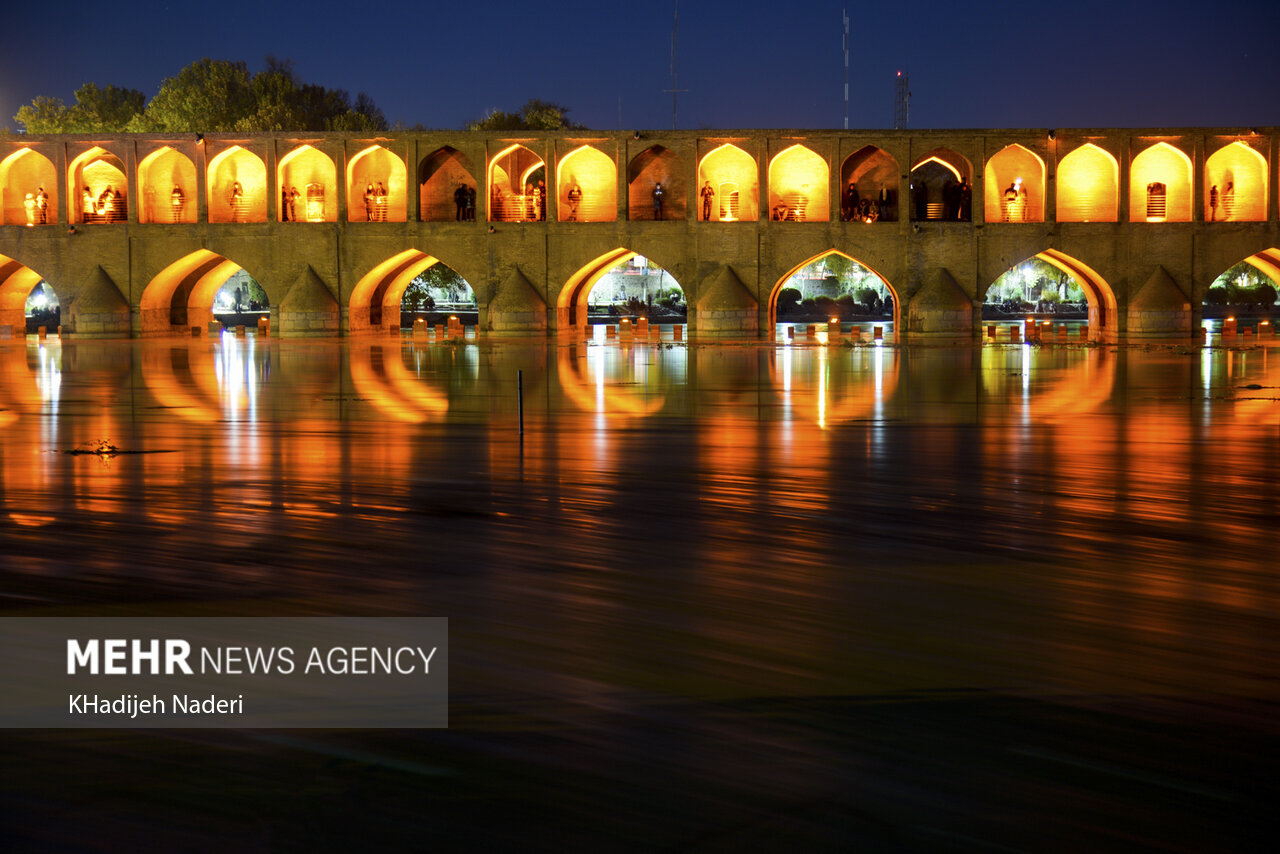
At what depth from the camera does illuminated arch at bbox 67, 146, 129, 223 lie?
37.4 meters

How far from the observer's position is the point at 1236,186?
119ft

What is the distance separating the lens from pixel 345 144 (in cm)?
3647

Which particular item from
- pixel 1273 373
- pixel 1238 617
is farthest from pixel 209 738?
pixel 1273 373

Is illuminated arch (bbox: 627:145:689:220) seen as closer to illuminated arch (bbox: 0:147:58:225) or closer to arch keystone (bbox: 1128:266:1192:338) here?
arch keystone (bbox: 1128:266:1192:338)

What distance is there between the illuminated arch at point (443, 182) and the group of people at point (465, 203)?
24 centimetres

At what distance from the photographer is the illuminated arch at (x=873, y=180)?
37094 millimetres

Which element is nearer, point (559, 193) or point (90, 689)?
point (90, 689)

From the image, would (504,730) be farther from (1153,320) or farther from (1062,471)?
(1153,320)

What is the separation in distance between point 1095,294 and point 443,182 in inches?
758

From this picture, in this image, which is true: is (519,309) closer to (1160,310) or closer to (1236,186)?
(1160,310)

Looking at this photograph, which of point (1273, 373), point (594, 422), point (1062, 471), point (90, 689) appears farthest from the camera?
point (1273, 373)

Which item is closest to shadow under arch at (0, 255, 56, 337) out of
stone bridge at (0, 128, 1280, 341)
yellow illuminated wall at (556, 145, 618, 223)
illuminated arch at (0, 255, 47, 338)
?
illuminated arch at (0, 255, 47, 338)

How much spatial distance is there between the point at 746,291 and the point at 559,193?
6.33m

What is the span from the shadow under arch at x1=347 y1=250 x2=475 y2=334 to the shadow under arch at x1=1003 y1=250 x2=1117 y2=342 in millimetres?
16766
